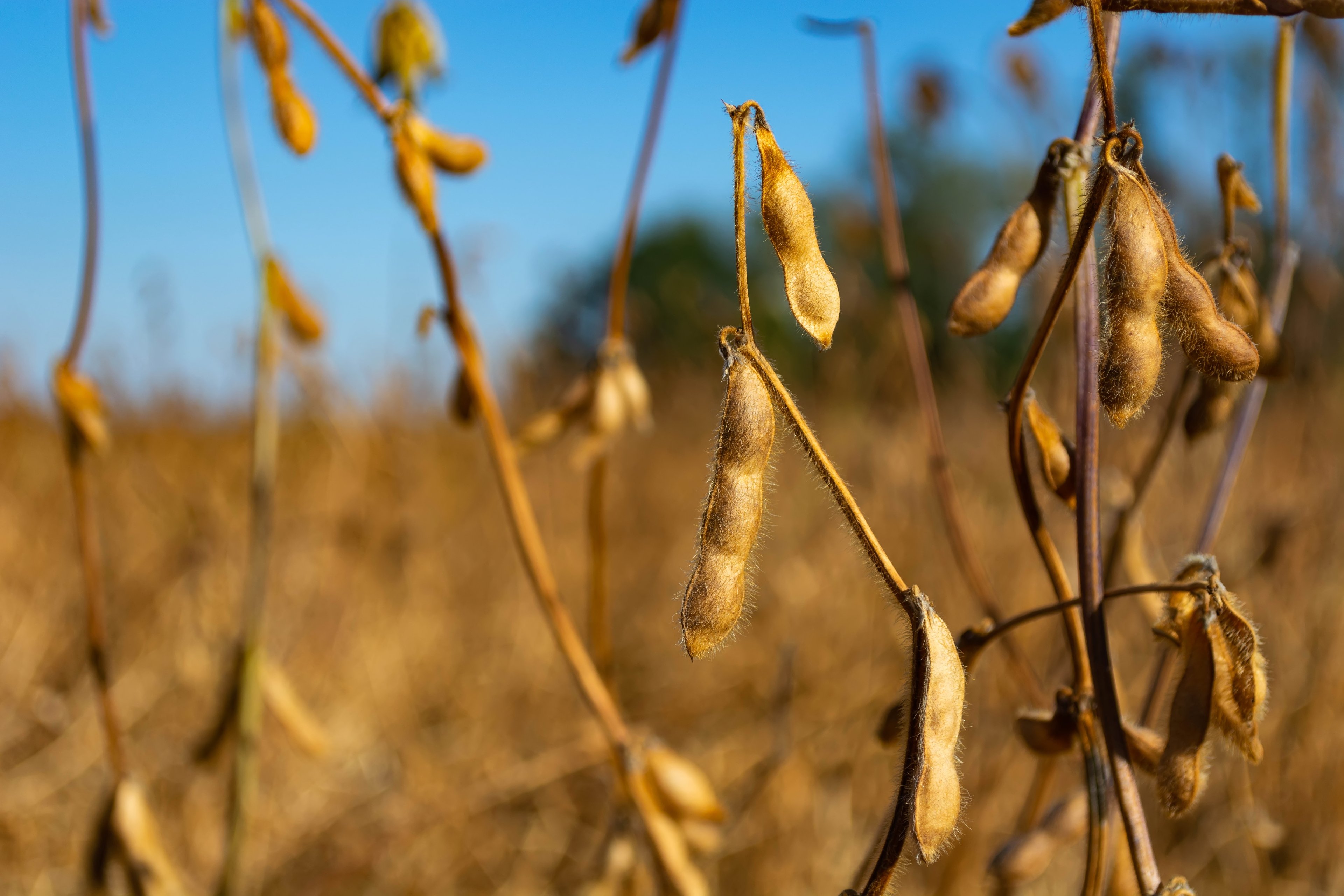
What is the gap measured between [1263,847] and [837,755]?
22.2 inches

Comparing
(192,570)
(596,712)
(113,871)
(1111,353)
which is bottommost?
(192,570)

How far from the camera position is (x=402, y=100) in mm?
689

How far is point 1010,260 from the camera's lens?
46cm

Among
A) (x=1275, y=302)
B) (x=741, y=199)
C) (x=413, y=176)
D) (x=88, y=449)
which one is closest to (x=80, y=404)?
(x=88, y=449)

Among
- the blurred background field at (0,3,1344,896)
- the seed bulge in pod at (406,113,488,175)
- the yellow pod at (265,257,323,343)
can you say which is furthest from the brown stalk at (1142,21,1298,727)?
the yellow pod at (265,257,323,343)

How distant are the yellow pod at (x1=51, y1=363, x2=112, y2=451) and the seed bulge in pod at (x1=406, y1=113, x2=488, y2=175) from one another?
393 millimetres

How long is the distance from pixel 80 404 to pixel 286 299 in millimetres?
192

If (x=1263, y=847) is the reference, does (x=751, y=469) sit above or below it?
Result: above

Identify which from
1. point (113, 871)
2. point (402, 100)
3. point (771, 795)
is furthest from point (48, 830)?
point (402, 100)

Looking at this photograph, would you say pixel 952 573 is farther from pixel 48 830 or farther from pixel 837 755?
pixel 48 830

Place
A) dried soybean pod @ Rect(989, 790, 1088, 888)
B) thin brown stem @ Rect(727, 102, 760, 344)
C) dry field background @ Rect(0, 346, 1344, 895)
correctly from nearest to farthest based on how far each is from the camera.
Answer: thin brown stem @ Rect(727, 102, 760, 344) → dried soybean pod @ Rect(989, 790, 1088, 888) → dry field background @ Rect(0, 346, 1344, 895)

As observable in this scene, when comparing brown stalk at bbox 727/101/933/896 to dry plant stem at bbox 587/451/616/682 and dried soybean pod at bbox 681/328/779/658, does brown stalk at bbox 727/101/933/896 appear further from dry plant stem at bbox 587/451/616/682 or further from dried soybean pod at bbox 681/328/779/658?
dry plant stem at bbox 587/451/616/682

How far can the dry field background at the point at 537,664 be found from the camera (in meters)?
1.35

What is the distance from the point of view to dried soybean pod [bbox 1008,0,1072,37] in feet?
1.34
